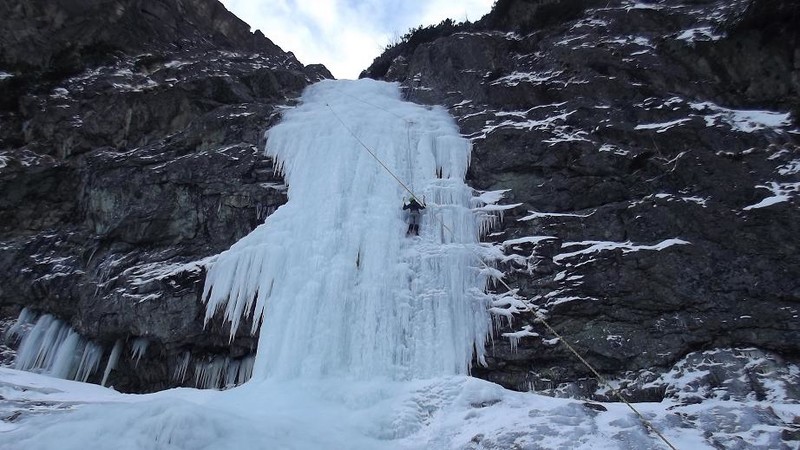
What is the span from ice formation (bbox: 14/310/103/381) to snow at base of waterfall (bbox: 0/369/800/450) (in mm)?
3541

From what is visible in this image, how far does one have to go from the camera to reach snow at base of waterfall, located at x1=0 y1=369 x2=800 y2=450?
636 cm

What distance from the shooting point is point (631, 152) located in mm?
12211

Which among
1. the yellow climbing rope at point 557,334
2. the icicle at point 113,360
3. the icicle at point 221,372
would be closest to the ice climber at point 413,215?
the yellow climbing rope at point 557,334

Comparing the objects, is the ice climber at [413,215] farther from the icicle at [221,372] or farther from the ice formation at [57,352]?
the ice formation at [57,352]

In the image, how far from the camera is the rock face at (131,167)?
41.6 ft

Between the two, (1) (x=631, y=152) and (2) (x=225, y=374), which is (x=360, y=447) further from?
(1) (x=631, y=152)

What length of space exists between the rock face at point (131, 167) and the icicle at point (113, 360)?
14 cm

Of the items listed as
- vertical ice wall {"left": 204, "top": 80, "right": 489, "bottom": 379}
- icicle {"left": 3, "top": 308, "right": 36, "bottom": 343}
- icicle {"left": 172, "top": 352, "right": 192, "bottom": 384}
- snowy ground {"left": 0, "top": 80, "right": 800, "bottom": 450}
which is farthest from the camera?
icicle {"left": 3, "top": 308, "right": 36, "bottom": 343}

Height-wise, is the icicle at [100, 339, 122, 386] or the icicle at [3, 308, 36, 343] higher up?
the icicle at [3, 308, 36, 343]

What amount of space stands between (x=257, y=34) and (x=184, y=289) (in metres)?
11.4

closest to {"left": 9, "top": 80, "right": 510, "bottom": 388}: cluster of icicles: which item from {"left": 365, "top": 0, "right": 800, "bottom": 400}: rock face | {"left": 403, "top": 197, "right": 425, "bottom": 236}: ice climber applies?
{"left": 403, "top": 197, "right": 425, "bottom": 236}: ice climber

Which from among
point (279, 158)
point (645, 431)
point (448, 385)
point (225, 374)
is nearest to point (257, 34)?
point (279, 158)

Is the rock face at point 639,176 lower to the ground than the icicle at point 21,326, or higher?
higher

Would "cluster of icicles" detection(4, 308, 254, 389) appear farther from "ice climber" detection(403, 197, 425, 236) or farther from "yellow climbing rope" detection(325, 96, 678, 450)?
"yellow climbing rope" detection(325, 96, 678, 450)
